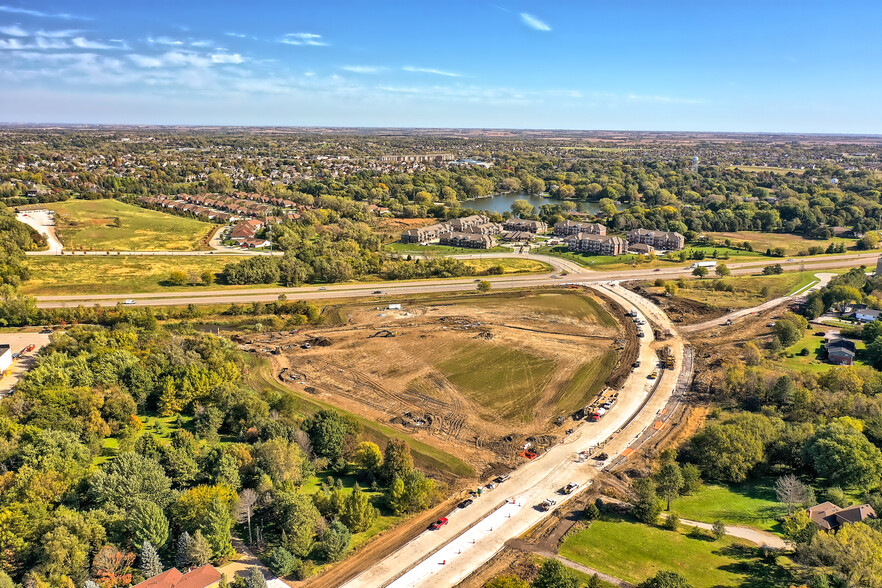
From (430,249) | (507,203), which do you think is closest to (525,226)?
(430,249)

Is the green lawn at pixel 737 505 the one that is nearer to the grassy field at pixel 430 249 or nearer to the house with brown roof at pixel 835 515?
the house with brown roof at pixel 835 515

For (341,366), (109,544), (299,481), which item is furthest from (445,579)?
(341,366)

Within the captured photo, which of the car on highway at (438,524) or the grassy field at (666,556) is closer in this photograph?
the grassy field at (666,556)

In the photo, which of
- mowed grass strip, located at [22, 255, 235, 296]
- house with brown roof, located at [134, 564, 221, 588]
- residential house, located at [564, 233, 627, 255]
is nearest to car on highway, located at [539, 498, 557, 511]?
house with brown roof, located at [134, 564, 221, 588]

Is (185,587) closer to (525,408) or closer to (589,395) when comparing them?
(525,408)

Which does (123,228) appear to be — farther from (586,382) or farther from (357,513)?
(357,513)

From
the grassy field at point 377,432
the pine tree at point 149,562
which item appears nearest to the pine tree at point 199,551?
the pine tree at point 149,562
